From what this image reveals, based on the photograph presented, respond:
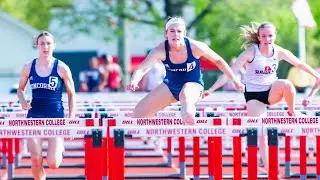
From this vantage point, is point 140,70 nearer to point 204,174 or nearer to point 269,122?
point 269,122

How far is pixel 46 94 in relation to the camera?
12086mm

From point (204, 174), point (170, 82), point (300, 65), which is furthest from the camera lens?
point (204, 174)

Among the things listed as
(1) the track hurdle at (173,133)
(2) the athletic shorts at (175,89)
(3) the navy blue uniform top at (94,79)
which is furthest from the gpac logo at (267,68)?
(3) the navy blue uniform top at (94,79)

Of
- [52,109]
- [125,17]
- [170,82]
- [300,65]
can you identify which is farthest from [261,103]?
[125,17]

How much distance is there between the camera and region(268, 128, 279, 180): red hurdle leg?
30.5ft

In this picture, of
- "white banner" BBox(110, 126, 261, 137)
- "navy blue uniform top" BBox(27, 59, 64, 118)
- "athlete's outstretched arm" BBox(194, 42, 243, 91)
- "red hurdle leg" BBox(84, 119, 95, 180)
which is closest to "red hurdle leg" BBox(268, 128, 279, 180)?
"white banner" BBox(110, 126, 261, 137)

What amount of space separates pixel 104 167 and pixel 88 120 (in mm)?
1582

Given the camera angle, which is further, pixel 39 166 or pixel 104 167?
pixel 39 166

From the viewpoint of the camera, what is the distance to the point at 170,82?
1199cm

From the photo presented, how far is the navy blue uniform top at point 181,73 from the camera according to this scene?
466 inches

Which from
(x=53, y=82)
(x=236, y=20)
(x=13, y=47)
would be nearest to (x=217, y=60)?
(x=53, y=82)

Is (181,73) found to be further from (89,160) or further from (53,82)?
(89,160)

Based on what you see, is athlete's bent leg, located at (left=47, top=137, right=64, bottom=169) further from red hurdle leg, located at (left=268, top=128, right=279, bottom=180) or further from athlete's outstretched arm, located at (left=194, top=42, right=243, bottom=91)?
red hurdle leg, located at (left=268, top=128, right=279, bottom=180)

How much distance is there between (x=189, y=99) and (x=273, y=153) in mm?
2338
